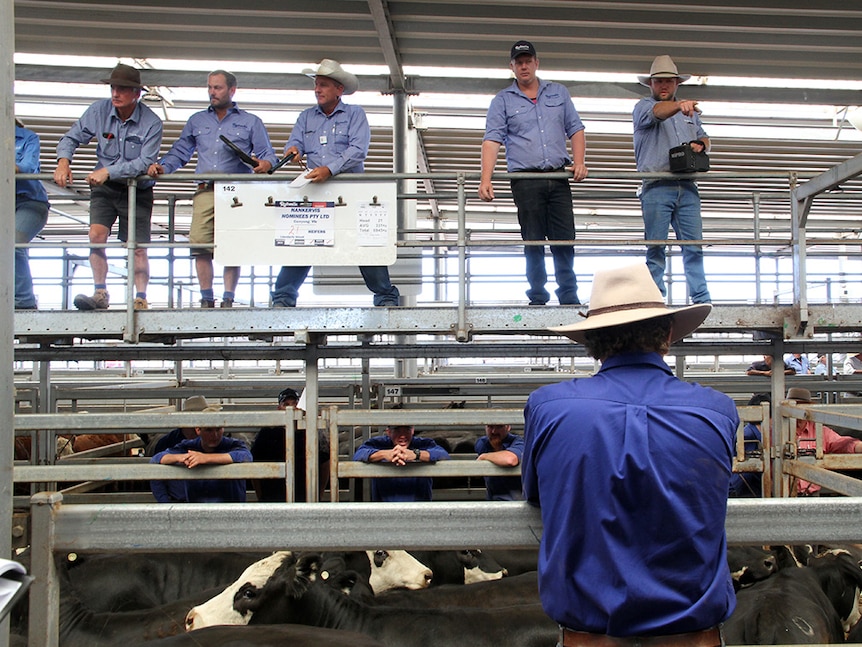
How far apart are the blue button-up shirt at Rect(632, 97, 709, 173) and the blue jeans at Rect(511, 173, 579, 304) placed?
847mm

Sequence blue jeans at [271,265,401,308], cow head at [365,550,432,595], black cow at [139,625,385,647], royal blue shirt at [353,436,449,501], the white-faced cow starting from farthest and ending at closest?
royal blue shirt at [353,436,449,501] < blue jeans at [271,265,401,308] < cow head at [365,550,432,595] < the white-faced cow < black cow at [139,625,385,647]

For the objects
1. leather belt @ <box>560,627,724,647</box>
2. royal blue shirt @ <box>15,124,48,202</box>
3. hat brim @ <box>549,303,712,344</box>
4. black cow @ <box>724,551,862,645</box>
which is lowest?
black cow @ <box>724,551,862,645</box>

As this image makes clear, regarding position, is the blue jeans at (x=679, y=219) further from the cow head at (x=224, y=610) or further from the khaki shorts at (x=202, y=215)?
the cow head at (x=224, y=610)

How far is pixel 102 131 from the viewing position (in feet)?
21.0

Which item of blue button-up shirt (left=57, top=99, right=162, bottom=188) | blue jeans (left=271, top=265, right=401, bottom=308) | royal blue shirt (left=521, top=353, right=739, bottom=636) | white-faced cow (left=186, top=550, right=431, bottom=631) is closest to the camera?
royal blue shirt (left=521, top=353, right=739, bottom=636)

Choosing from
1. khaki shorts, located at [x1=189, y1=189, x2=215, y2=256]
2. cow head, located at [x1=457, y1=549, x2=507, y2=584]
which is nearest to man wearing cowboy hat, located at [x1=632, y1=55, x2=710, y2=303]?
cow head, located at [x1=457, y1=549, x2=507, y2=584]

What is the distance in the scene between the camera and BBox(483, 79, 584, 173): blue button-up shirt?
19.8 ft

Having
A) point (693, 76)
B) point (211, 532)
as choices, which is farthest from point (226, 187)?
point (693, 76)

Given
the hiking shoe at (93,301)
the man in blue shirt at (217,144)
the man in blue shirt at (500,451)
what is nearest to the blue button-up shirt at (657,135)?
the man in blue shirt at (500,451)

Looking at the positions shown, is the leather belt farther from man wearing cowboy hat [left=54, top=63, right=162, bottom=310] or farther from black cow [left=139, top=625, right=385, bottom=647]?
man wearing cowboy hat [left=54, top=63, right=162, bottom=310]

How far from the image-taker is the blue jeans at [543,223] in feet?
19.5

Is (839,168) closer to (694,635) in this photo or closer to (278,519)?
(694,635)

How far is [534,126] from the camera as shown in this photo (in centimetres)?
605

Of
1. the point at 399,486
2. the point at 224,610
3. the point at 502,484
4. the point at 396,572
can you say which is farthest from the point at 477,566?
the point at 224,610
